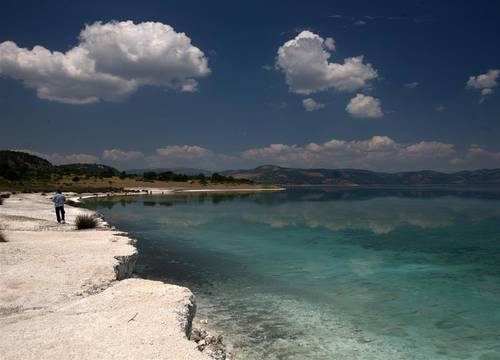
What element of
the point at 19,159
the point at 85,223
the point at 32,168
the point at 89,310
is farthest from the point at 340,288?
the point at 19,159

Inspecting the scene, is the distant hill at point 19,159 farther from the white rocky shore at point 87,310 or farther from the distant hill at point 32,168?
the white rocky shore at point 87,310

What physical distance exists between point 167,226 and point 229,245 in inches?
502

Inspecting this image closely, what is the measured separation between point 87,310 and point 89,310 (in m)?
0.06

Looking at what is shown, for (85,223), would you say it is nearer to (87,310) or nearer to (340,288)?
(340,288)

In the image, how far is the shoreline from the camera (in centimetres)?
882

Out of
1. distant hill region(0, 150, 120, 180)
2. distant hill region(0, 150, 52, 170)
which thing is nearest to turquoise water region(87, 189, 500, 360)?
distant hill region(0, 150, 120, 180)

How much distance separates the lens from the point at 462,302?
17.3 meters

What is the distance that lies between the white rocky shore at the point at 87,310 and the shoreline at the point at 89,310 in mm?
21

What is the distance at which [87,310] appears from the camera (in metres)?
11.3

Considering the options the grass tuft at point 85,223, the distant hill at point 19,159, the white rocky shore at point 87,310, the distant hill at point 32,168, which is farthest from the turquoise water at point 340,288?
the distant hill at point 19,159

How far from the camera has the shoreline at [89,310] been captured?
8820 millimetres

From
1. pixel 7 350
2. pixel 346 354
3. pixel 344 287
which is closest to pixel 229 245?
pixel 344 287

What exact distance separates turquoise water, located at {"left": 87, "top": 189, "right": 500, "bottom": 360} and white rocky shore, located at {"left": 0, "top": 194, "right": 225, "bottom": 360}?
8.20 feet

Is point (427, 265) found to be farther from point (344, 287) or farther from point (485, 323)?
point (485, 323)
